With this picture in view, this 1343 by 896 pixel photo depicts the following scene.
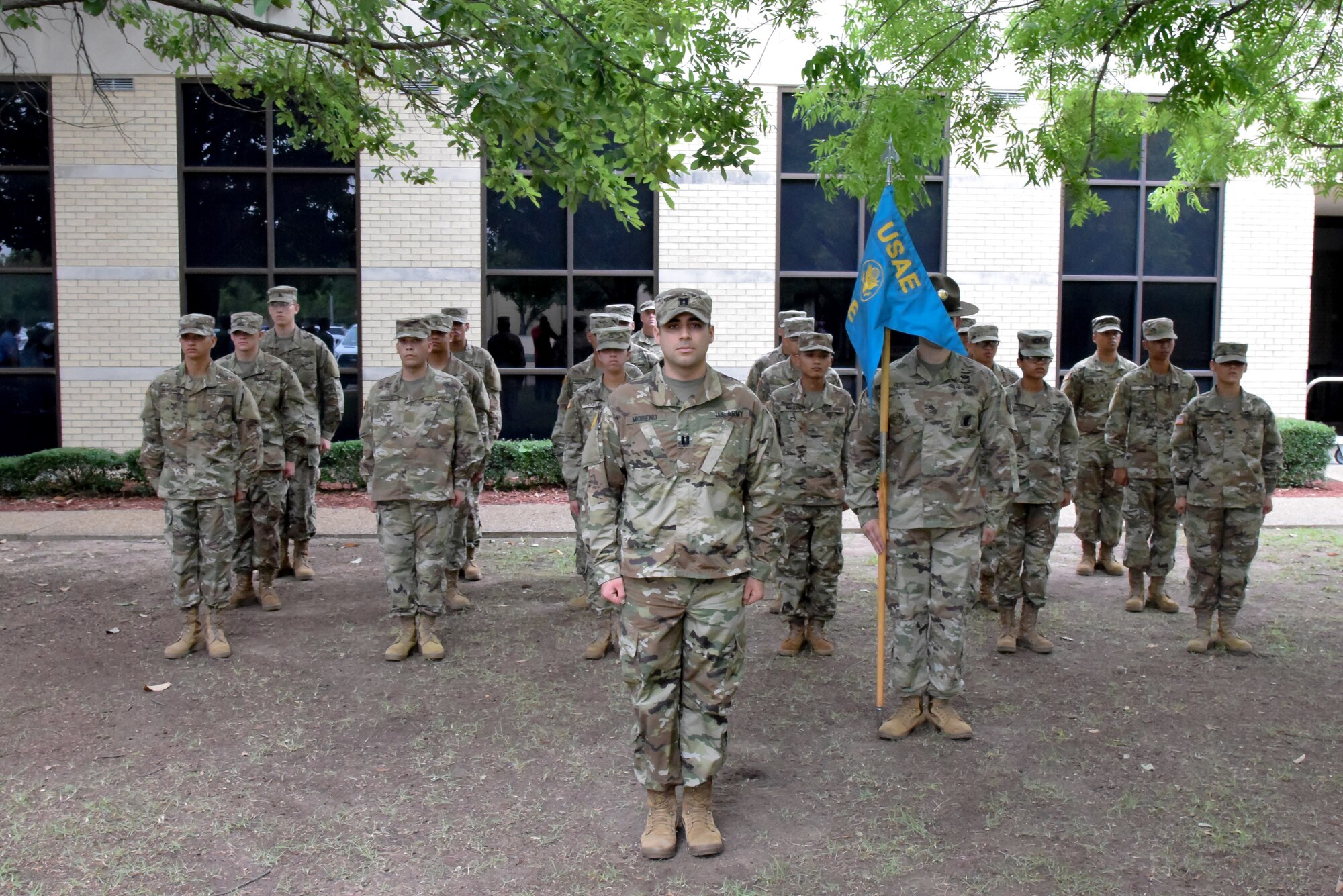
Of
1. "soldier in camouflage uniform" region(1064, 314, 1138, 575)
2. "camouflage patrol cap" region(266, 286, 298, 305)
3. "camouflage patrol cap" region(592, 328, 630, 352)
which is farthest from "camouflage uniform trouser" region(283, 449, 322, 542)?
"soldier in camouflage uniform" region(1064, 314, 1138, 575)

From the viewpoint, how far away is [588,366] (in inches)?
326

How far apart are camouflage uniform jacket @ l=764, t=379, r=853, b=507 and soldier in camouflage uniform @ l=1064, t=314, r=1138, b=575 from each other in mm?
3324

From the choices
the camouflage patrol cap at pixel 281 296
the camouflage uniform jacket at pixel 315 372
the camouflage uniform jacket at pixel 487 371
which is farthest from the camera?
the camouflage uniform jacket at pixel 487 371

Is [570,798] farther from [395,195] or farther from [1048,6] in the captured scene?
[395,195]

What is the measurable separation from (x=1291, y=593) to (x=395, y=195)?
1124cm

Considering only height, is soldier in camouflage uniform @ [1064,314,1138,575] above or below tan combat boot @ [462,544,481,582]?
above

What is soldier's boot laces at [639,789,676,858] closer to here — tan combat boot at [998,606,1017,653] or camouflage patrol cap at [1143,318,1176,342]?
tan combat boot at [998,606,1017,653]

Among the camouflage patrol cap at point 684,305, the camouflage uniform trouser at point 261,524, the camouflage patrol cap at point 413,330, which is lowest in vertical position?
the camouflage uniform trouser at point 261,524

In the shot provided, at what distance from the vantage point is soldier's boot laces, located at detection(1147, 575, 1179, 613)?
8594 millimetres

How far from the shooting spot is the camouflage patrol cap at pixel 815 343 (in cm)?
707

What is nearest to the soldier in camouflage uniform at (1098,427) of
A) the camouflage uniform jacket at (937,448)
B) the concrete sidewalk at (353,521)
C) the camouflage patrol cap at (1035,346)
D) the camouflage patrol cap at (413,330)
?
the camouflage patrol cap at (1035,346)

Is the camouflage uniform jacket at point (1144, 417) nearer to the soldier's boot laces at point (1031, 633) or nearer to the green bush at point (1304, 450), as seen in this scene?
the soldier's boot laces at point (1031, 633)

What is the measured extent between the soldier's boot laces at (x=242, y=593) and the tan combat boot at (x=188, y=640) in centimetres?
121

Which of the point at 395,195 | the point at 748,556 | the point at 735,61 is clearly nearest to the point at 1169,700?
the point at 748,556
